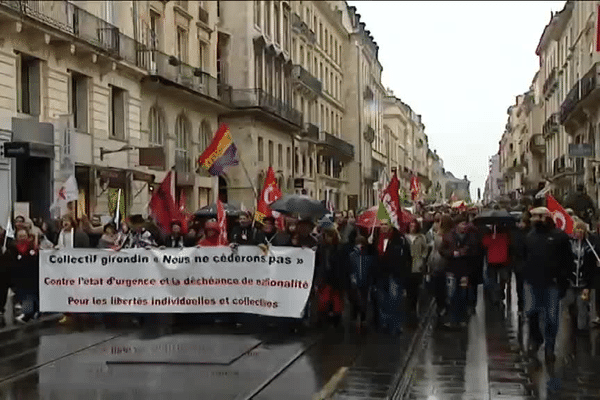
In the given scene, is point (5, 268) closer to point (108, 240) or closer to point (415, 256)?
point (108, 240)

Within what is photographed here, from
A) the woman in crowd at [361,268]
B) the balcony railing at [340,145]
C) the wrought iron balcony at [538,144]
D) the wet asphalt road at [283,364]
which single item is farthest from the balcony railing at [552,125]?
the wet asphalt road at [283,364]

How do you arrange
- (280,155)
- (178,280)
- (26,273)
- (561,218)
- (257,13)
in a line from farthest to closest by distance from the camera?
(280,155) → (257,13) → (26,273) → (561,218) → (178,280)

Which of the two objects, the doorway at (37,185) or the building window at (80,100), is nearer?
the doorway at (37,185)

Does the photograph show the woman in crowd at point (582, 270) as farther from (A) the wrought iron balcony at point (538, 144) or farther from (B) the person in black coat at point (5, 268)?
(A) the wrought iron balcony at point (538, 144)

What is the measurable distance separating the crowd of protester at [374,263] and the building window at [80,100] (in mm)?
12047

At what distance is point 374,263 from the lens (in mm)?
14062

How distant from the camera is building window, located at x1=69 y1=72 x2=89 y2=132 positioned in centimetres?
2858

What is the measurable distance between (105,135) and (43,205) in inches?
153

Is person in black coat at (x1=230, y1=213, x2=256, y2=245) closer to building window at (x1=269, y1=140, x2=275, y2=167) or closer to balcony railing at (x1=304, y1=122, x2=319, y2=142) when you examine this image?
building window at (x1=269, y1=140, x2=275, y2=167)

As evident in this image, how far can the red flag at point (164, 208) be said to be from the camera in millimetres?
16266

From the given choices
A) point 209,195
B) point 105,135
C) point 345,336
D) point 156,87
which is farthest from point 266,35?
point 345,336

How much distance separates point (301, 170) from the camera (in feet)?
192

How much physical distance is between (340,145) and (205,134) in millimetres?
29008

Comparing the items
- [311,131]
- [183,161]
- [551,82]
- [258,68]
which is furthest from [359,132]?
[183,161]
